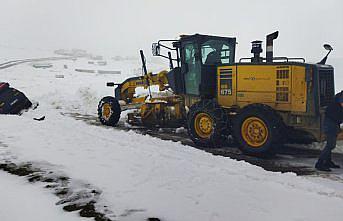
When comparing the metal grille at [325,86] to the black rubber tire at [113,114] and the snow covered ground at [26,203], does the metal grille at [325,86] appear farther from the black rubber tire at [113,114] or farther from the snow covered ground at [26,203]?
the black rubber tire at [113,114]

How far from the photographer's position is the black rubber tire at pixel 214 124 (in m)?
8.34

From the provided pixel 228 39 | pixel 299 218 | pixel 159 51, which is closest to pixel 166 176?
pixel 299 218

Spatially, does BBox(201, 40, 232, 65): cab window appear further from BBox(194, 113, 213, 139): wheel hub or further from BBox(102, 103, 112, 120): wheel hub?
BBox(102, 103, 112, 120): wheel hub

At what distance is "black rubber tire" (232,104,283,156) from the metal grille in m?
1.05

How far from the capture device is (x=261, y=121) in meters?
7.56

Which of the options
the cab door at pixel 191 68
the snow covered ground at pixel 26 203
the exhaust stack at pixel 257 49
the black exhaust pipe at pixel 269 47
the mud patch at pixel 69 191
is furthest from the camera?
the cab door at pixel 191 68

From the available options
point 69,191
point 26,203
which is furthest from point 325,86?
point 26,203

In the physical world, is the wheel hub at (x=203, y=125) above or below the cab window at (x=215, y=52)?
below

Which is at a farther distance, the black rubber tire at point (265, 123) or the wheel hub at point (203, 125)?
the wheel hub at point (203, 125)

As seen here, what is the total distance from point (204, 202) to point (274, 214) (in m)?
Result: 0.89

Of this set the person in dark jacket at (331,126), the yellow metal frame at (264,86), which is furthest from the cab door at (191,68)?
the person in dark jacket at (331,126)

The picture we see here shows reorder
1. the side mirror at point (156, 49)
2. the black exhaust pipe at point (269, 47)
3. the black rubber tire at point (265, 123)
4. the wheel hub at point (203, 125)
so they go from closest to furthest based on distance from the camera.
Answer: the black rubber tire at point (265, 123)
the black exhaust pipe at point (269, 47)
the wheel hub at point (203, 125)
the side mirror at point (156, 49)

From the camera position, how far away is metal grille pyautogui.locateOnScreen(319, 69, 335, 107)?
7383 millimetres

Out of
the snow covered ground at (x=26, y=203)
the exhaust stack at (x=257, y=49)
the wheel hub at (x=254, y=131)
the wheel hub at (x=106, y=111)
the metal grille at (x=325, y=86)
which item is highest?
the exhaust stack at (x=257, y=49)
